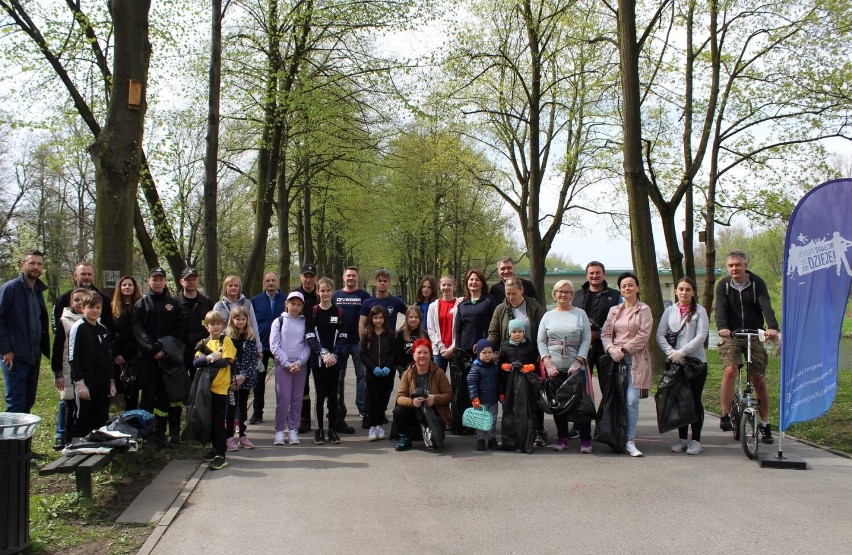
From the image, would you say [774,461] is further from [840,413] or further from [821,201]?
[840,413]

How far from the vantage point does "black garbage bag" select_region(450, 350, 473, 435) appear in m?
8.05

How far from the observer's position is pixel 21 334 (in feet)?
22.5

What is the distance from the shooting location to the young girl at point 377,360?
8.12 metres

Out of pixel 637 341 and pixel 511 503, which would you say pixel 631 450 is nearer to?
pixel 637 341

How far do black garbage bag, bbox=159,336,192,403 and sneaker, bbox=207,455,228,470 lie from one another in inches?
39.1

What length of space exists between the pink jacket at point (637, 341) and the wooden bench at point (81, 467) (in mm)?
4928

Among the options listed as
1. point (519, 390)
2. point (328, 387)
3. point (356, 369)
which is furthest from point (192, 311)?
point (519, 390)

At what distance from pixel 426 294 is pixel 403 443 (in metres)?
2.52

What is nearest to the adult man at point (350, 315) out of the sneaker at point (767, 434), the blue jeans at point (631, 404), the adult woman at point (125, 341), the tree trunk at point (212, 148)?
the adult woman at point (125, 341)

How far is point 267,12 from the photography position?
1647cm

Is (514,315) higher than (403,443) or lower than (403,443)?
higher

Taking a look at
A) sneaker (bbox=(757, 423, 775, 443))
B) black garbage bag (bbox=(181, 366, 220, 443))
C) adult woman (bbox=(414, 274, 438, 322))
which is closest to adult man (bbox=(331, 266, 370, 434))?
adult woman (bbox=(414, 274, 438, 322))

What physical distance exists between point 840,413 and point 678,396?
354 cm

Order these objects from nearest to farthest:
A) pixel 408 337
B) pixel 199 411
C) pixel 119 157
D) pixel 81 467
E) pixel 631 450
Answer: pixel 81 467
pixel 199 411
pixel 631 450
pixel 408 337
pixel 119 157
